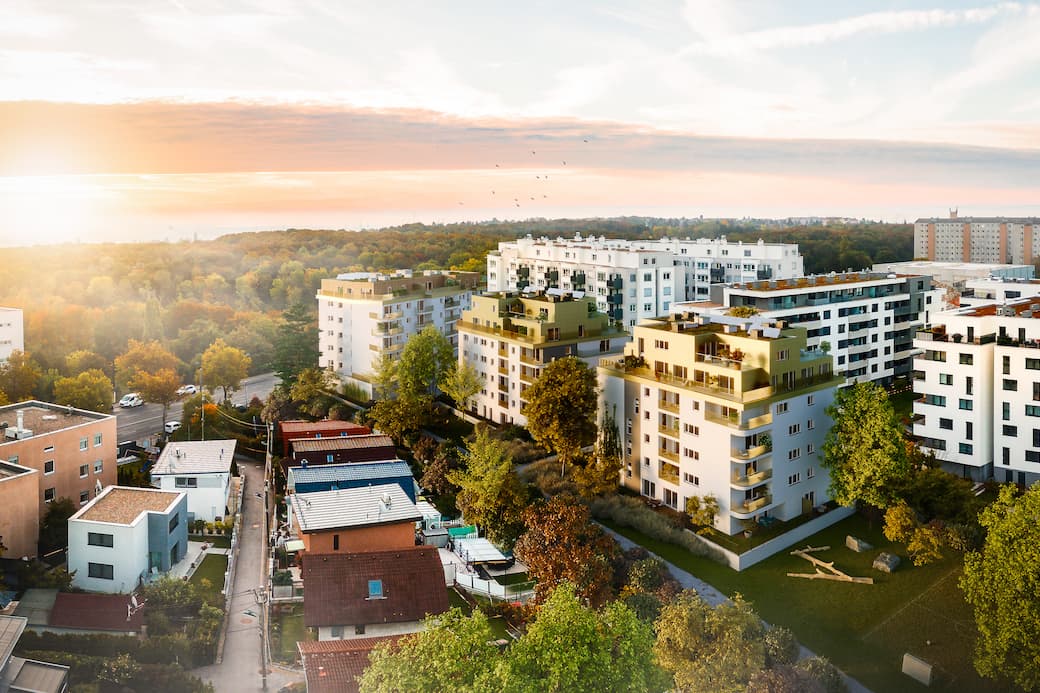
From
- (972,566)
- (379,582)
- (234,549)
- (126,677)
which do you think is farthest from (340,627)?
(972,566)

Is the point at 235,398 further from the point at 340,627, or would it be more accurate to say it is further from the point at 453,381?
the point at 340,627

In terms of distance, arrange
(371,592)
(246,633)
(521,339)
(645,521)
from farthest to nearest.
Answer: (521,339) → (645,521) → (371,592) → (246,633)

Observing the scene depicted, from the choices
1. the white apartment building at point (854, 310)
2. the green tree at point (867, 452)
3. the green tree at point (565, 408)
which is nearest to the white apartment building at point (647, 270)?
the white apartment building at point (854, 310)

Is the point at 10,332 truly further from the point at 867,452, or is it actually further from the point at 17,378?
the point at 867,452

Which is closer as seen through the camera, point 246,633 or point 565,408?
point 246,633

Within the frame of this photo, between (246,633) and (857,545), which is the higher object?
(857,545)

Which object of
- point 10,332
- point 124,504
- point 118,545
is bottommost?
point 118,545

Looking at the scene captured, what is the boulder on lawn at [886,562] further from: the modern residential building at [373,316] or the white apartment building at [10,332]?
the white apartment building at [10,332]

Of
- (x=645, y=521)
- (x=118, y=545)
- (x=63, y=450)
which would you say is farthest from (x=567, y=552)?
(x=63, y=450)
